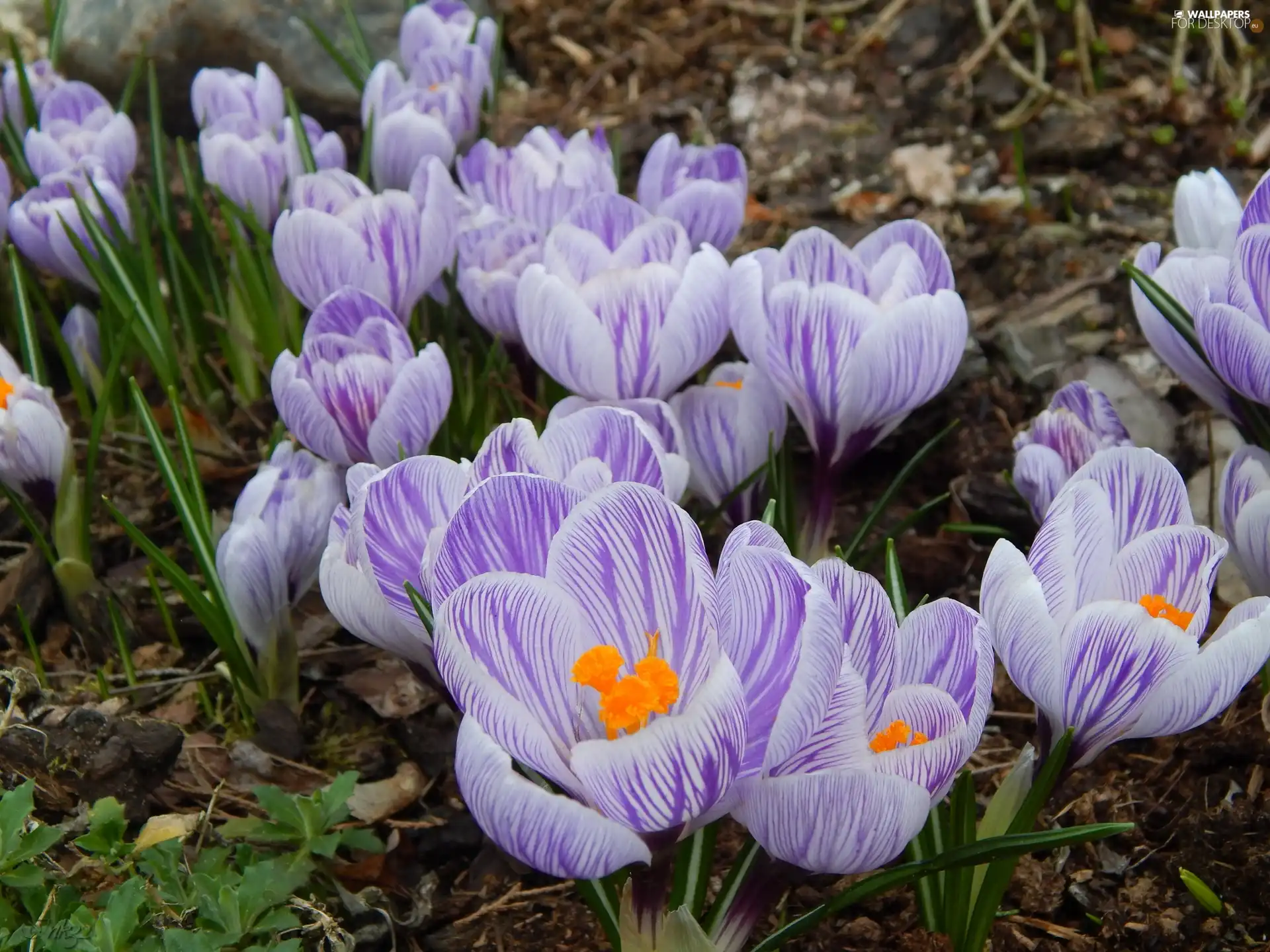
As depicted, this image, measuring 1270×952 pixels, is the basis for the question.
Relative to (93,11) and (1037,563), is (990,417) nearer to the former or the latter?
(1037,563)

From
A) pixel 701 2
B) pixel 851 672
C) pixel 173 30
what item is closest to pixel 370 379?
pixel 851 672

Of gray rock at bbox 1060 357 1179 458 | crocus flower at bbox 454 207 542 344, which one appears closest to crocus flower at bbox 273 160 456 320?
crocus flower at bbox 454 207 542 344

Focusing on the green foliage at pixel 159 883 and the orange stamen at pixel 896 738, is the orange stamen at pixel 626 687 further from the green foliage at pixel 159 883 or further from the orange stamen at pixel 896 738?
the green foliage at pixel 159 883

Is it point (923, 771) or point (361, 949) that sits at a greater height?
point (923, 771)

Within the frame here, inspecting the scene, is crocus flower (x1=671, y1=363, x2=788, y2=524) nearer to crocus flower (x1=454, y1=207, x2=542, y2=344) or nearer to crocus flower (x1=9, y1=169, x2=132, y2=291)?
crocus flower (x1=454, y1=207, x2=542, y2=344)

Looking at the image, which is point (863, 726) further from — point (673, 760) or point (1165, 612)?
point (1165, 612)

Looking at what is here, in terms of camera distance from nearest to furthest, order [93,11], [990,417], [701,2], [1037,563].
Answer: [1037,563], [990,417], [93,11], [701,2]

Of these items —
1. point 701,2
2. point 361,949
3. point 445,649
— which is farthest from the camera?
point 701,2

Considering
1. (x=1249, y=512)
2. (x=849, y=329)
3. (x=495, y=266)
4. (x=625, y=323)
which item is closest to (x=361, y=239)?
(x=495, y=266)

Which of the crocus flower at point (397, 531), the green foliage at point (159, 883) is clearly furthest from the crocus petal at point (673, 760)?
the green foliage at point (159, 883)
